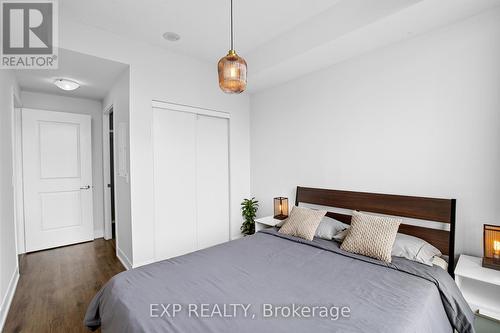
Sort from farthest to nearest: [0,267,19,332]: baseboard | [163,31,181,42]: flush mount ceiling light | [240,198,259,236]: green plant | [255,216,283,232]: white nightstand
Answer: [240,198,259,236]: green plant < [255,216,283,232]: white nightstand < [163,31,181,42]: flush mount ceiling light < [0,267,19,332]: baseboard

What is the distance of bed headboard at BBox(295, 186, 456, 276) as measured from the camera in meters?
2.04

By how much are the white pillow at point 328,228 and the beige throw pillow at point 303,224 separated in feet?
0.16

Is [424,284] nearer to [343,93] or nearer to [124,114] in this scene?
[343,93]

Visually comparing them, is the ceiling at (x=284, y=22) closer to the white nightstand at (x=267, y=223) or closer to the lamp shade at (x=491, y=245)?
the lamp shade at (x=491, y=245)

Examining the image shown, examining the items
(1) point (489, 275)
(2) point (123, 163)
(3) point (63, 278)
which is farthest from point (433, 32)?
(3) point (63, 278)

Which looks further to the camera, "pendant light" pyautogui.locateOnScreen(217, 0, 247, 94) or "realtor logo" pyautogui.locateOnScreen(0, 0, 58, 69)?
"realtor logo" pyautogui.locateOnScreen(0, 0, 58, 69)

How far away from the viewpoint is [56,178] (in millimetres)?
3760

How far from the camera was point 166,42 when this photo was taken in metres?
2.89

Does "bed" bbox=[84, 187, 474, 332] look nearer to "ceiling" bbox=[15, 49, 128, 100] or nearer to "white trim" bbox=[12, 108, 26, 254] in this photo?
"ceiling" bbox=[15, 49, 128, 100]

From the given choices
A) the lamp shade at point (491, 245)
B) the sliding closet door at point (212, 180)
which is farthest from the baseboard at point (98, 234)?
the lamp shade at point (491, 245)

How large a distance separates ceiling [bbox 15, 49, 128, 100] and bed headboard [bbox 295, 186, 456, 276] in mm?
2982

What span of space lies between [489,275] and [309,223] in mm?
1342

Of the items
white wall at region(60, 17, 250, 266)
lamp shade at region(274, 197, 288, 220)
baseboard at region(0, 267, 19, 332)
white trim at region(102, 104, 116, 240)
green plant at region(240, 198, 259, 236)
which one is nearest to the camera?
baseboard at region(0, 267, 19, 332)

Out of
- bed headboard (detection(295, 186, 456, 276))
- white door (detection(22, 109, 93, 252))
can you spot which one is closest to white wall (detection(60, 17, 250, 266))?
white door (detection(22, 109, 93, 252))
